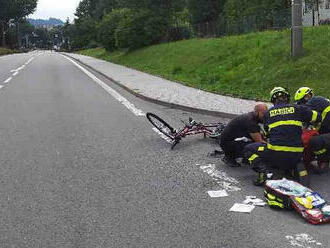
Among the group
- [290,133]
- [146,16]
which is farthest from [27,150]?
[146,16]

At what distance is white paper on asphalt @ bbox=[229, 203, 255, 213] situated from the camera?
5.66m

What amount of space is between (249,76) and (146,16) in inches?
944

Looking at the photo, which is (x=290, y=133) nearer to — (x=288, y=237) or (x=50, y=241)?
(x=288, y=237)

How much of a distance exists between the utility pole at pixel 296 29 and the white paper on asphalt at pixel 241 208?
10.7m

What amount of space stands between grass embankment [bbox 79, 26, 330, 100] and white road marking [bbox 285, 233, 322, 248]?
32.1 ft

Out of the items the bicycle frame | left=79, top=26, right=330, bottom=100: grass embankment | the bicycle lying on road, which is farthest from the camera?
left=79, top=26, right=330, bottom=100: grass embankment

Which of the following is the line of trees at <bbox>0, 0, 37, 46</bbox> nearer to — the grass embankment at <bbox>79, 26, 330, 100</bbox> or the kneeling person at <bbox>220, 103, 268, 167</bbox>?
the grass embankment at <bbox>79, 26, 330, 100</bbox>

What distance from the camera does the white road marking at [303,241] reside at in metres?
4.63

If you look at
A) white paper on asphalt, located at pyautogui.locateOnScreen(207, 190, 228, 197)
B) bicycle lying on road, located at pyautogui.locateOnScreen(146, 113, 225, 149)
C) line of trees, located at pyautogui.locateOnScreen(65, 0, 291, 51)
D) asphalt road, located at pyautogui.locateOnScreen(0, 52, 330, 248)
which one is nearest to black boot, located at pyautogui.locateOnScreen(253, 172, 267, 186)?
asphalt road, located at pyautogui.locateOnScreen(0, 52, 330, 248)

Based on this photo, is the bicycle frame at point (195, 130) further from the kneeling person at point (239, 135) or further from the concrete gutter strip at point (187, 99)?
the concrete gutter strip at point (187, 99)

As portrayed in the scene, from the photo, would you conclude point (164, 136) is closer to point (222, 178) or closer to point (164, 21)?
point (222, 178)

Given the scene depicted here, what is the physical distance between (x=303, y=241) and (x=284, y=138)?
2.00m

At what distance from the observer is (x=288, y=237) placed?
191 inches

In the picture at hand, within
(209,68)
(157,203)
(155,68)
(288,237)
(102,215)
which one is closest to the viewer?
(288,237)
